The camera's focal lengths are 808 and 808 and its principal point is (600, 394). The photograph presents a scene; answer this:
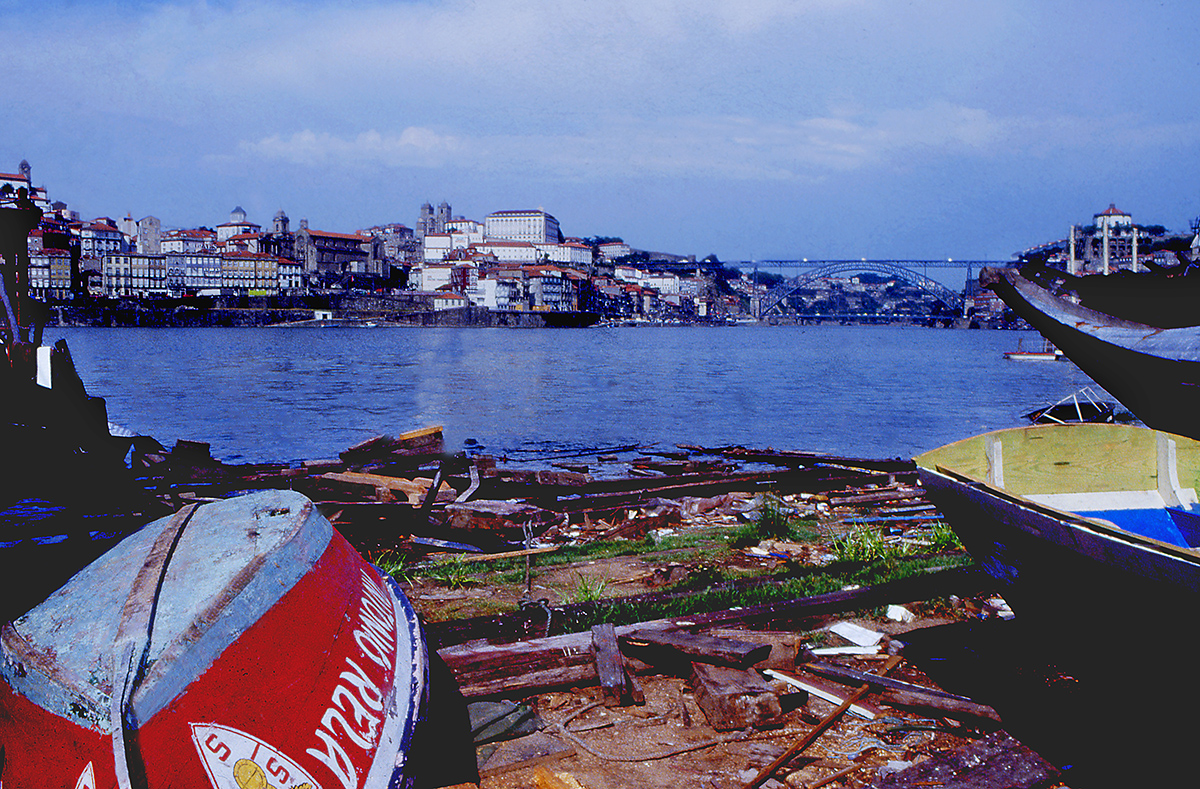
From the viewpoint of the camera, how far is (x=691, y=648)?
214 inches

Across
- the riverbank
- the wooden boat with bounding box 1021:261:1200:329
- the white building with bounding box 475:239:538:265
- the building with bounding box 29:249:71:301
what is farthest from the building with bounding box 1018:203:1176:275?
the building with bounding box 29:249:71:301

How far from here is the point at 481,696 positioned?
5.07 meters

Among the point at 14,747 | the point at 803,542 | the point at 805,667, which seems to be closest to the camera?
the point at 14,747

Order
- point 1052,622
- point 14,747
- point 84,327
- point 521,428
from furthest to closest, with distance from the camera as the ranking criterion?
point 84,327 → point 521,428 → point 1052,622 → point 14,747

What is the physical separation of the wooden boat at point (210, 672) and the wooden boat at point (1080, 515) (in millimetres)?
3354

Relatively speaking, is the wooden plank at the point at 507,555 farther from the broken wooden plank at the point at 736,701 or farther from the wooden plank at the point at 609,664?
the broken wooden plank at the point at 736,701

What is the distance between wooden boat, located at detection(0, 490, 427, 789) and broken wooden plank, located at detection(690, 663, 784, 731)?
1.84 metres

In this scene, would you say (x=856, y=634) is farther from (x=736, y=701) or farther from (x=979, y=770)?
(x=979, y=770)

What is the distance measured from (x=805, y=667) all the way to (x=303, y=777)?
348cm

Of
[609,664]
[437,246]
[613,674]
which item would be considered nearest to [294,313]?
[437,246]

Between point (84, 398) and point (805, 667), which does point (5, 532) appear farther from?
point (805, 667)

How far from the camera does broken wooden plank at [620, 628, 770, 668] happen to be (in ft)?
17.6

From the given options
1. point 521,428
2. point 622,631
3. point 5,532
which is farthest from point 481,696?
point 521,428

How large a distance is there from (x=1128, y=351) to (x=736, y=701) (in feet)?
11.0
